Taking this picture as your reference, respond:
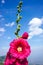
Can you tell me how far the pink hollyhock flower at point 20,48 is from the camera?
11.8 feet

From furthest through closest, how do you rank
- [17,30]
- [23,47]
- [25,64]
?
[17,30] → [23,47] → [25,64]

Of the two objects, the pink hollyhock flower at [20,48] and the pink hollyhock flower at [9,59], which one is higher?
the pink hollyhock flower at [20,48]

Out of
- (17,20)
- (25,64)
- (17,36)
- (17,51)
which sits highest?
(17,20)

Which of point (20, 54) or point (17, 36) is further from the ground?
point (17, 36)

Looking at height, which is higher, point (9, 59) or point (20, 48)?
point (20, 48)

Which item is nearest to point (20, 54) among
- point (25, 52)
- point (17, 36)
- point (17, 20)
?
point (25, 52)

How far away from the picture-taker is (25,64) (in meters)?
3.57

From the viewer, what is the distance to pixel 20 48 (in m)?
3.85

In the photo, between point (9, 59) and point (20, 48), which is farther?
point (20, 48)

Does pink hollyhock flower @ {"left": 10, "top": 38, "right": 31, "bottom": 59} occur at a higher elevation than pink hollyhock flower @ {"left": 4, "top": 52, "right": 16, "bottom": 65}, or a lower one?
higher

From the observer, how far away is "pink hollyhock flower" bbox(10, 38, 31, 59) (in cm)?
360

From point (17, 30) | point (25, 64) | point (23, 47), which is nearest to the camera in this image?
point (25, 64)

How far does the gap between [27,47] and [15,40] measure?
243mm

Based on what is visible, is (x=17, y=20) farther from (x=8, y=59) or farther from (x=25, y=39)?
(x=8, y=59)
